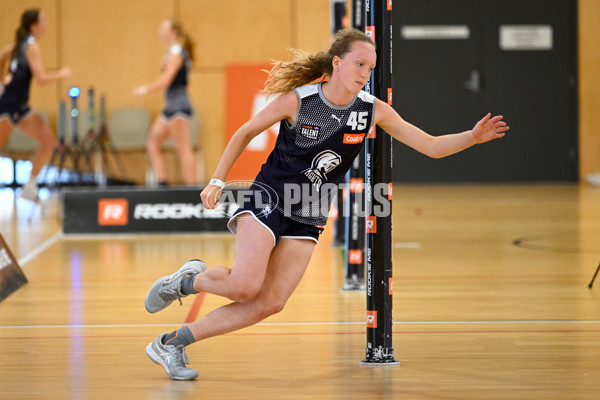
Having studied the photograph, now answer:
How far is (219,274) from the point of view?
3.40 metres

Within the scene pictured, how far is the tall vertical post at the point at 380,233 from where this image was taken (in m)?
3.61

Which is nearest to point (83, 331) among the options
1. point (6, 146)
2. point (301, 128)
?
point (301, 128)

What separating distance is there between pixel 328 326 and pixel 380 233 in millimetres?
1011

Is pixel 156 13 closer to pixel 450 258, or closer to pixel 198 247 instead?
pixel 198 247

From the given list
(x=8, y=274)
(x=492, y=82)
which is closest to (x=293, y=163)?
(x=8, y=274)

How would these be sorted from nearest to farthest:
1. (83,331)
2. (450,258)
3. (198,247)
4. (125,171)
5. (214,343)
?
(214,343) → (83,331) → (450,258) → (198,247) → (125,171)

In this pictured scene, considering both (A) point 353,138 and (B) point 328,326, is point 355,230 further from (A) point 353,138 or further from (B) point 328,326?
(A) point 353,138

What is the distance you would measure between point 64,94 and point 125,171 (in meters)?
1.55

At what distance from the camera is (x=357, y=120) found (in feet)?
11.3

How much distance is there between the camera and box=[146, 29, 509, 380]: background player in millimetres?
3361

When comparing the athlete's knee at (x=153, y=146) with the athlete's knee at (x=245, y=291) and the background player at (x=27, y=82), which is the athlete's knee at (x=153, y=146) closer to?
the background player at (x=27, y=82)

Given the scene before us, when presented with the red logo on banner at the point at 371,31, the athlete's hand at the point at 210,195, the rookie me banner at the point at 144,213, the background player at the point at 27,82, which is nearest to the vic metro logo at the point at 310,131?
the athlete's hand at the point at 210,195

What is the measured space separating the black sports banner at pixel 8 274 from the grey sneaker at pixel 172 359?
7.03ft

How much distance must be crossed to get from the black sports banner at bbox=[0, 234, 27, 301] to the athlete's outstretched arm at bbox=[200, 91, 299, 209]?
2540mm
